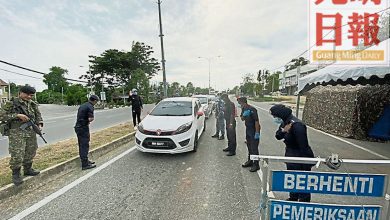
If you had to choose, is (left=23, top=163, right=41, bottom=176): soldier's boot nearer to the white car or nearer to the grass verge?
the grass verge

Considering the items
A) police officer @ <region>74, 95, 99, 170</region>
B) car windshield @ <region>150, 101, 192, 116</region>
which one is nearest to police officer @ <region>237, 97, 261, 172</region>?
car windshield @ <region>150, 101, 192, 116</region>

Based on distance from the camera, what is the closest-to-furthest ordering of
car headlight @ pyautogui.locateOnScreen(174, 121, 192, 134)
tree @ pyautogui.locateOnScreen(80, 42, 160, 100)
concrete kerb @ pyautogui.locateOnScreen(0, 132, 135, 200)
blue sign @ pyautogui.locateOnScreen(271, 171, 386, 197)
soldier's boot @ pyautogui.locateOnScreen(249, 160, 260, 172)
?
1. blue sign @ pyautogui.locateOnScreen(271, 171, 386, 197)
2. concrete kerb @ pyautogui.locateOnScreen(0, 132, 135, 200)
3. soldier's boot @ pyautogui.locateOnScreen(249, 160, 260, 172)
4. car headlight @ pyautogui.locateOnScreen(174, 121, 192, 134)
5. tree @ pyautogui.locateOnScreen(80, 42, 160, 100)

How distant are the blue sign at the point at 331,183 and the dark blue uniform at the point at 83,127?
409 cm

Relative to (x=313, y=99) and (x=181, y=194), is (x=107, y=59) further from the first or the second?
(x=181, y=194)

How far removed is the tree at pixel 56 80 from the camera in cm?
8556

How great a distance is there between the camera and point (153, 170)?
491cm

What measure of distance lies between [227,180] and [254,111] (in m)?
1.59

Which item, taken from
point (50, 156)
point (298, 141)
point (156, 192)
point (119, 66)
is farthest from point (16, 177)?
point (119, 66)

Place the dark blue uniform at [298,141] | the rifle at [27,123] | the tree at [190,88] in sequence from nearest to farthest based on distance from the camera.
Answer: the dark blue uniform at [298,141]
the rifle at [27,123]
the tree at [190,88]

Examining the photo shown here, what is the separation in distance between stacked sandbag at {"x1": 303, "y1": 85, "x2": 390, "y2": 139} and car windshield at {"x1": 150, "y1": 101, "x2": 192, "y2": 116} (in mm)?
6229

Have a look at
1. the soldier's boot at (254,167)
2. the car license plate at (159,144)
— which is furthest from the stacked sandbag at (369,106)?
the car license plate at (159,144)

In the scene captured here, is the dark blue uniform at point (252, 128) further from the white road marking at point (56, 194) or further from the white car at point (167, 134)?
the white road marking at point (56, 194)

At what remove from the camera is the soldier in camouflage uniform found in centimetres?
381

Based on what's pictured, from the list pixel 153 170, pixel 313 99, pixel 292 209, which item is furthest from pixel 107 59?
pixel 292 209
